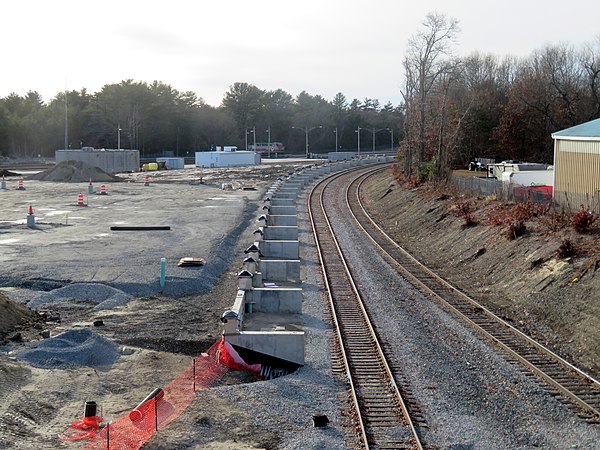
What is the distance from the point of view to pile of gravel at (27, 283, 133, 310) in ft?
70.2

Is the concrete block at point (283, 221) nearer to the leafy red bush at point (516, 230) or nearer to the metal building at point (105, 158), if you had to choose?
the leafy red bush at point (516, 230)

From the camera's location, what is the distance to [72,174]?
78875 mm

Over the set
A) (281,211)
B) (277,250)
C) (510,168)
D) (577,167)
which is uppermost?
(577,167)

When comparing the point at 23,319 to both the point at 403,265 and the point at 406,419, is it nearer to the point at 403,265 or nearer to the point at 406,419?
the point at 406,419

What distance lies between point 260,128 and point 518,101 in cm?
9003

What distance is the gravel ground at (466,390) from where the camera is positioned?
458 inches

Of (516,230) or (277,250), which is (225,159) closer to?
(277,250)

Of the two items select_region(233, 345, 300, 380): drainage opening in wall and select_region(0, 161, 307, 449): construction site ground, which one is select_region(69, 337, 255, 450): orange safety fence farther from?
select_region(0, 161, 307, 449): construction site ground

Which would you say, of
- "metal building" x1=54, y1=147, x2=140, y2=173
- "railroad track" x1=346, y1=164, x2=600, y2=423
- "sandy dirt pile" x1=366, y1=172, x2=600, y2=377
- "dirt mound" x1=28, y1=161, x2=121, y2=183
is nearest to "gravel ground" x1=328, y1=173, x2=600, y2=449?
"railroad track" x1=346, y1=164, x2=600, y2=423

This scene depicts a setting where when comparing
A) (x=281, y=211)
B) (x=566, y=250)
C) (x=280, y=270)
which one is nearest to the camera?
(x=566, y=250)

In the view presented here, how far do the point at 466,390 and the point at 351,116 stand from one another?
139 metres

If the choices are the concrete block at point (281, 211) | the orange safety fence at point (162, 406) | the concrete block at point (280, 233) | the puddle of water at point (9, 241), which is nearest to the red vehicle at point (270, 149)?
the concrete block at point (281, 211)

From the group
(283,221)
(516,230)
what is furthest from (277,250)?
(516,230)

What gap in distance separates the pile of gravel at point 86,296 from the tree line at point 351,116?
29248mm
